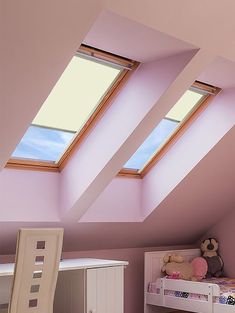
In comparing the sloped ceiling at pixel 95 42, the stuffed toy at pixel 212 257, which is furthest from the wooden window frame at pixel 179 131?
the stuffed toy at pixel 212 257

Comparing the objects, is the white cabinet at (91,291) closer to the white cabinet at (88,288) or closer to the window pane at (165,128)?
the white cabinet at (88,288)

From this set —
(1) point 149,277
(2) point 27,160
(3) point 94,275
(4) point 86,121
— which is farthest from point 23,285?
(1) point 149,277

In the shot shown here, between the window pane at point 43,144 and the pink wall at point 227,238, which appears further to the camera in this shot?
the pink wall at point 227,238

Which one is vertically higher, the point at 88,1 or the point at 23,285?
the point at 88,1

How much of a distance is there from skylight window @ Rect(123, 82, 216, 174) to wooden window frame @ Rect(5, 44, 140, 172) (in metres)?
0.67

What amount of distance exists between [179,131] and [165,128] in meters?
0.13

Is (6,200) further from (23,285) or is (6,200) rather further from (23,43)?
(23,43)

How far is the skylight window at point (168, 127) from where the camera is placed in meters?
4.15

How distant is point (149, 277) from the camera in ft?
16.0

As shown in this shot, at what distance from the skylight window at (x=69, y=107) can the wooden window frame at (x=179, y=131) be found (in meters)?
0.77

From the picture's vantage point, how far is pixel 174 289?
458cm

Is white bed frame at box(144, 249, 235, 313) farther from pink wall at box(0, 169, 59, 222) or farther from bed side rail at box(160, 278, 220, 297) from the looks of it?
pink wall at box(0, 169, 59, 222)

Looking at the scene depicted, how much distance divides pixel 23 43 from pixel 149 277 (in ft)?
10.7

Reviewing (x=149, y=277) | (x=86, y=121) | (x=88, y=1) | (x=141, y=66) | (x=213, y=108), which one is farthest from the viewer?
(x=149, y=277)
